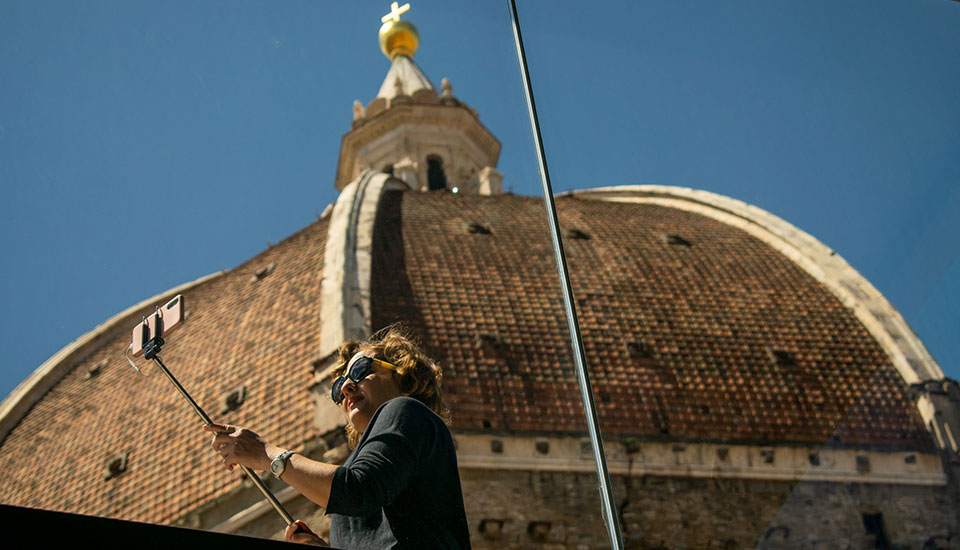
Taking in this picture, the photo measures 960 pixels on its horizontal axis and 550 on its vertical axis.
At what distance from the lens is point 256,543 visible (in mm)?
1449

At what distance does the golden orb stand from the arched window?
2404 mm

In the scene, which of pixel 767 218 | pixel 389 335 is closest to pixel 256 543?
pixel 389 335

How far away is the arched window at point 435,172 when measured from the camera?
27.1 meters

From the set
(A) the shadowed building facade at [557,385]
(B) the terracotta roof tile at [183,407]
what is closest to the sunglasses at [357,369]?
(A) the shadowed building facade at [557,385]

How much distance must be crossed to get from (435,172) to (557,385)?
478 inches

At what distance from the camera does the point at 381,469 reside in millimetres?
1954

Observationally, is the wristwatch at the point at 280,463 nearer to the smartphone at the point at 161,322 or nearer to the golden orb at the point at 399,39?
the smartphone at the point at 161,322

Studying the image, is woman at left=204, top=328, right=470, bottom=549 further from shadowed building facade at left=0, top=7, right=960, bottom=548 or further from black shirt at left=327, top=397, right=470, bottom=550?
shadowed building facade at left=0, top=7, right=960, bottom=548

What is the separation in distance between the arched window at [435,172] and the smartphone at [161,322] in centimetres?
2470

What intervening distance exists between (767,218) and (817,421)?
232 inches

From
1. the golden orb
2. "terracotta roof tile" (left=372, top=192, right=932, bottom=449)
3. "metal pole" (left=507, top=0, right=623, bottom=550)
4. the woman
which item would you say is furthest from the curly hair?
the golden orb

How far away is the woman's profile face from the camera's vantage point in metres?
2.31

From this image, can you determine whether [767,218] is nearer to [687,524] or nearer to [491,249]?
[491,249]

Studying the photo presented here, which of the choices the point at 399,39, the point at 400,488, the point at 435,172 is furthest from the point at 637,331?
the point at 400,488
